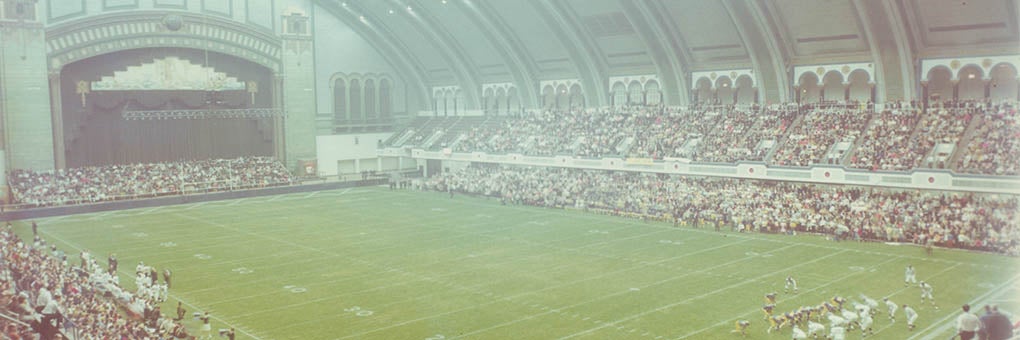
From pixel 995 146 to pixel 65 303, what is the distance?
39912 millimetres

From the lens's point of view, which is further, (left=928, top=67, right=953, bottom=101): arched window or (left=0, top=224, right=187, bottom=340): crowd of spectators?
(left=928, top=67, right=953, bottom=101): arched window

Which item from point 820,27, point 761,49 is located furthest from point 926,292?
point 761,49

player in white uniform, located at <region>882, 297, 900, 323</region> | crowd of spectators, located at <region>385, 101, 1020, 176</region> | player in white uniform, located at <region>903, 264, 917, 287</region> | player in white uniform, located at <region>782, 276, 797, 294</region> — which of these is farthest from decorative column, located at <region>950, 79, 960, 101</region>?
player in white uniform, located at <region>882, 297, 900, 323</region>

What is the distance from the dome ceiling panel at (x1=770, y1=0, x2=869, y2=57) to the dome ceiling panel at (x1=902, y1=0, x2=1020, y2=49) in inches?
126

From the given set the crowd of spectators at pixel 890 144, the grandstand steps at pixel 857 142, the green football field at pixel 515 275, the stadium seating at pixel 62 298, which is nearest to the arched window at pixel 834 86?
the grandstand steps at pixel 857 142

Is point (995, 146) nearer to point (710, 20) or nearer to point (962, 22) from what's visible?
point (962, 22)

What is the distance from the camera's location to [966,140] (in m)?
38.5

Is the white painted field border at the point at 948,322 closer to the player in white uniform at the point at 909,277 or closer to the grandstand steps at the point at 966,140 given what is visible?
the player in white uniform at the point at 909,277

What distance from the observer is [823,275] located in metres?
28.5

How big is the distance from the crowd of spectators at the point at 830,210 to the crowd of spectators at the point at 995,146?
146 centimetres

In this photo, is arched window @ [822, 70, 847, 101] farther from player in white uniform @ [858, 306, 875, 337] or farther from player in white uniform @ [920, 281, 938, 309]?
player in white uniform @ [858, 306, 875, 337]

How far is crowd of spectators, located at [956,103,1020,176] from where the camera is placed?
34.6 metres

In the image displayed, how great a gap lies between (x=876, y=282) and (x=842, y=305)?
4759mm

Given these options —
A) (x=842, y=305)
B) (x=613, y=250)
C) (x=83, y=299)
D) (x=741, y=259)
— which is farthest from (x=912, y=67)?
(x=83, y=299)
